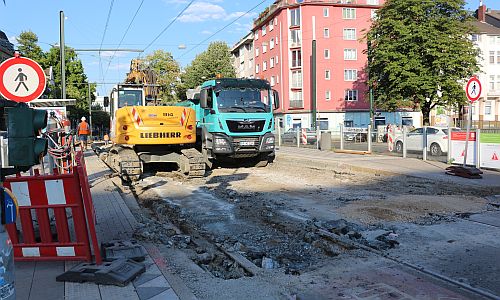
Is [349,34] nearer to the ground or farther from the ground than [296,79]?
farther from the ground

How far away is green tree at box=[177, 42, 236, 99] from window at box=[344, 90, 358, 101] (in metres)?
16.4

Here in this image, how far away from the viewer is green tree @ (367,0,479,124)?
3466 centimetres

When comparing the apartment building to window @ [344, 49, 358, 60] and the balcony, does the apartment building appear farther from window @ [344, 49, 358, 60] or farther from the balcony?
window @ [344, 49, 358, 60]

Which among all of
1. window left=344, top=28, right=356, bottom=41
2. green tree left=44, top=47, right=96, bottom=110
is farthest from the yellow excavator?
window left=344, top=28, right=356, bottom=41

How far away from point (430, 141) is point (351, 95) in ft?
153

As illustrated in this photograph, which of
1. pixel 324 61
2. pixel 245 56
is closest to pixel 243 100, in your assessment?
pixel 324 61

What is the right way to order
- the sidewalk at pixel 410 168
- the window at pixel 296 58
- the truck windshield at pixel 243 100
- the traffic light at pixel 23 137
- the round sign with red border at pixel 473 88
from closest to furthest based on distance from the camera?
1. the traffic light at pixel 23 137
2. the sidewalk at pixel 410 168
3. the round sign with red border at pixel 473 88
4. the truck windshield at pixel 243 100
5. the window at pixel 296 58

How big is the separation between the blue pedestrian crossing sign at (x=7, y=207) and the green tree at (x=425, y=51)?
3486 cm

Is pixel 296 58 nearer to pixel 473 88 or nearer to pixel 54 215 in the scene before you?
pixel 473 88

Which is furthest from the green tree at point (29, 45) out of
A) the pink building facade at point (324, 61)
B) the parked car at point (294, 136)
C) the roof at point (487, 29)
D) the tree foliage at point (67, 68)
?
the roof at point (487, 29)

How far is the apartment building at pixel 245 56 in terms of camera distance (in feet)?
254

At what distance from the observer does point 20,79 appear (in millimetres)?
7262

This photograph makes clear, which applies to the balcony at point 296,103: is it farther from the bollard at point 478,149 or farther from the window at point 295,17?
the bollard at point 478,149

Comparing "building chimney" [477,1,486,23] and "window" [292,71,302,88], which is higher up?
"building chimney" [477,1,486,23]
